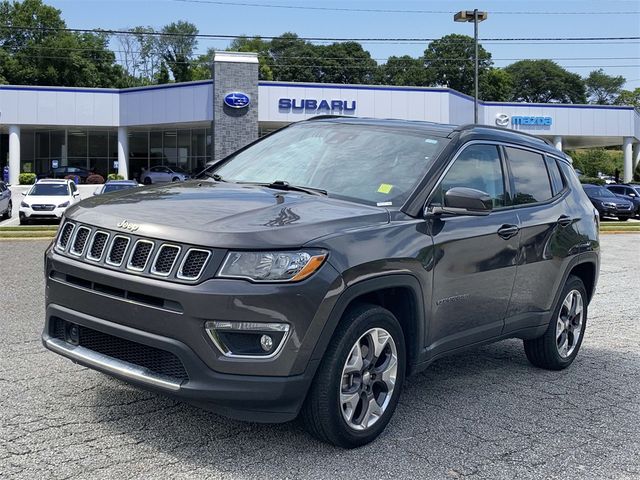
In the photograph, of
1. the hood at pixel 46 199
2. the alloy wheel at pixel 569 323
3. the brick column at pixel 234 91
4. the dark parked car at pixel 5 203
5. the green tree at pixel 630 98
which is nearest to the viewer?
the alloy wheel at pixel 569 323

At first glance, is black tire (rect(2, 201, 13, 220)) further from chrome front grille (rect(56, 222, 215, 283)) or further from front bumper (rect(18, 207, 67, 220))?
chrome front grille (rect(56, 222, 215, 283))

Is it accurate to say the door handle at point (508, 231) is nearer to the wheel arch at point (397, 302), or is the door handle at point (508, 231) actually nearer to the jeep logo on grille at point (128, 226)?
the wheel arch at point (397, 302)

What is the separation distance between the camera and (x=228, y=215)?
Result: 11.4 feet

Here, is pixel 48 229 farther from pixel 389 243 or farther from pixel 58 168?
pixel 58 168

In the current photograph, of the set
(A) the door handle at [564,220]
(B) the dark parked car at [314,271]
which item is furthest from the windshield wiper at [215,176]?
(A) the door handle at [564,220]

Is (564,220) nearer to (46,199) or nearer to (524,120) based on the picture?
(46,199)

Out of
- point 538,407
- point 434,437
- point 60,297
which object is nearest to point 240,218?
point 60,297

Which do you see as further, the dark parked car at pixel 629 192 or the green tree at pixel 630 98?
the green tree at pixel 630 98

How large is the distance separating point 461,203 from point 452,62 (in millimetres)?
104028

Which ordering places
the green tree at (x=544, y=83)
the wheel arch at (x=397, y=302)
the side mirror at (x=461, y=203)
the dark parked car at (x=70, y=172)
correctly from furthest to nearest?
the green tree at (x=544, y=83) < the dark parked car at (x=70, y=172) < the side mirror at (x=461, y=203) < the wheel arch at (x=397, y=302)

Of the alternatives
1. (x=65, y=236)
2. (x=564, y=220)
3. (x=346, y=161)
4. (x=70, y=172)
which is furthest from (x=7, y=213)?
(x=564, y=220)

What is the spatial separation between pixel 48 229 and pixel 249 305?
17.3 metres

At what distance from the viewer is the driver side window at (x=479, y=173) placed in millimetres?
4473

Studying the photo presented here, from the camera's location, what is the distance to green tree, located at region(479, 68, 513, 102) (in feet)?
341
